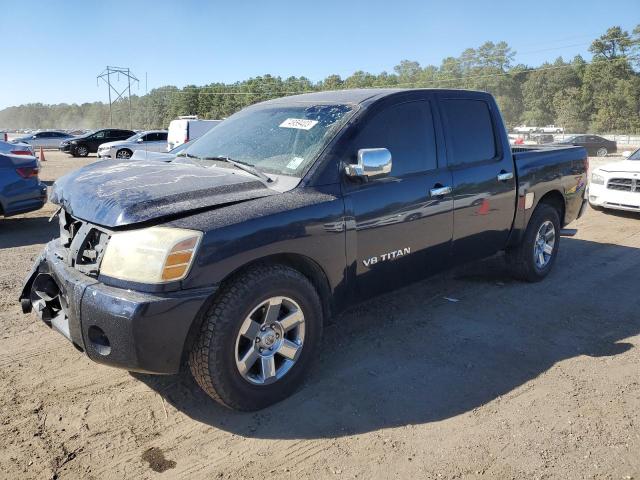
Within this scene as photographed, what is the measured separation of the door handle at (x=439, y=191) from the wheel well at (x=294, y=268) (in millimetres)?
1201

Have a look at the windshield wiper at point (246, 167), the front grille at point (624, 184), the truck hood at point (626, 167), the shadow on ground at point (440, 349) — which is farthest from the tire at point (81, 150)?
the windshield wiper at point (246, 167)

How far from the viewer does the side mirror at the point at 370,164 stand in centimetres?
334

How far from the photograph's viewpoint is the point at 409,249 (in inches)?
154

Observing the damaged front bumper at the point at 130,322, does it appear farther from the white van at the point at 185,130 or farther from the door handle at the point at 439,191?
the white van at the point at 185,130

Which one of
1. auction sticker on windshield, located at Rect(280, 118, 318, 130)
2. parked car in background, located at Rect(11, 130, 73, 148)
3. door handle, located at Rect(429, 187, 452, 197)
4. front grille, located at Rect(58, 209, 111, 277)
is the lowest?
front grille, located at Rect(58, 209, 111, 277)

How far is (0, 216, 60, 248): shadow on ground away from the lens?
24.3 feet

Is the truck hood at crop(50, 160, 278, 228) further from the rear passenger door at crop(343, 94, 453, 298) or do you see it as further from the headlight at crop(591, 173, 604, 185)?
the headlight at crop(591, 173, 604, 185)

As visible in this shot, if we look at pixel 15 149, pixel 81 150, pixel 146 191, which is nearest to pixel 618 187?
pixel 146 191

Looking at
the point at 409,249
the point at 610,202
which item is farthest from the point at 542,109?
the point at 409,249

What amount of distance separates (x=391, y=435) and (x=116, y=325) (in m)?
1.56

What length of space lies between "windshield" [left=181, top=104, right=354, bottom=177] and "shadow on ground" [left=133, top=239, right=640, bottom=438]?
1.43m

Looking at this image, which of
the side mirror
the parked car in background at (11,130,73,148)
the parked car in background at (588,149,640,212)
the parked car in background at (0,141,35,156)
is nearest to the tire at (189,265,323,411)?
the side mirror

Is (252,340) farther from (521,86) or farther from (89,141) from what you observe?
(521,86)

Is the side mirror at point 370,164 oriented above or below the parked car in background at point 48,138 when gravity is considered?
below
